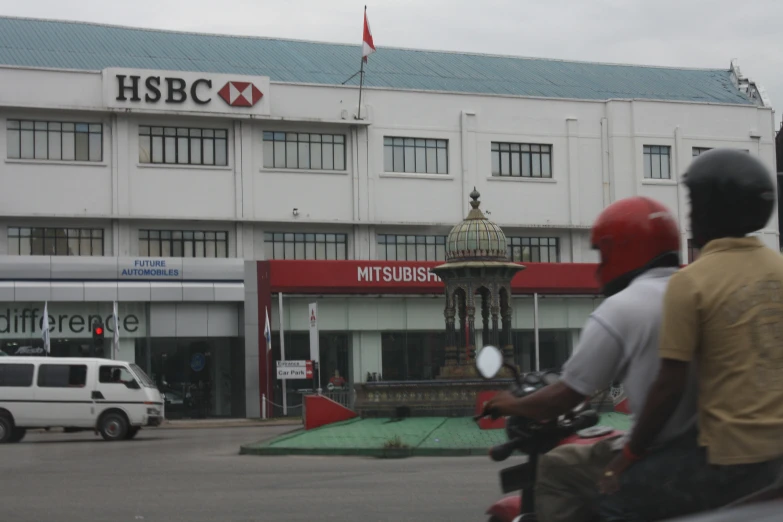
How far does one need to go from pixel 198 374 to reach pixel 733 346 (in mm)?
37813

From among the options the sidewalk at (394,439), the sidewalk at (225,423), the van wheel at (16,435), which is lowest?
the sidewalk at (225,423)

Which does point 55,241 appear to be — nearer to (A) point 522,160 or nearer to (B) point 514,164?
(B) point 514,164

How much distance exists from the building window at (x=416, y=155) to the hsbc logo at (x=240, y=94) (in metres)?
5.22

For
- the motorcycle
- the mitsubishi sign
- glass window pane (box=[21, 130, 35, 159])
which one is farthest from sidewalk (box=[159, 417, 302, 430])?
the motorcycle

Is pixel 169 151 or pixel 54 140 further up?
pixel 54 140

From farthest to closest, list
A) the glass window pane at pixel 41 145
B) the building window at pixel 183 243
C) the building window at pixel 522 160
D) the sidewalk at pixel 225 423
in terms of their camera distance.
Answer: the building window at pixel 522 160
the building window at pixel 183 243
the glass window pane at pixel 41 145
the sidewalk at pixel 225 423

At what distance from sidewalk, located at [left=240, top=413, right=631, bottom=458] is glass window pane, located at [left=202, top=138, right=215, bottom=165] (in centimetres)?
1992

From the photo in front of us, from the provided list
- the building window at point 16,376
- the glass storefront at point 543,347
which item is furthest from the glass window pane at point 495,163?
the building window at point 16,376

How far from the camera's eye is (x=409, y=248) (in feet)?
144

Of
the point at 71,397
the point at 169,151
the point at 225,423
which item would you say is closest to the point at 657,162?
the point at 169,151

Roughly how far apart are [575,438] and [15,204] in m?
Result: 37.2

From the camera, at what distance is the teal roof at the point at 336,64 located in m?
43.7

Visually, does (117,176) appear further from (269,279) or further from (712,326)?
(712,326)

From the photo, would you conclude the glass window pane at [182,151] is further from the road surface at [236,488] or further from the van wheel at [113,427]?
the road surface at [236,488]
